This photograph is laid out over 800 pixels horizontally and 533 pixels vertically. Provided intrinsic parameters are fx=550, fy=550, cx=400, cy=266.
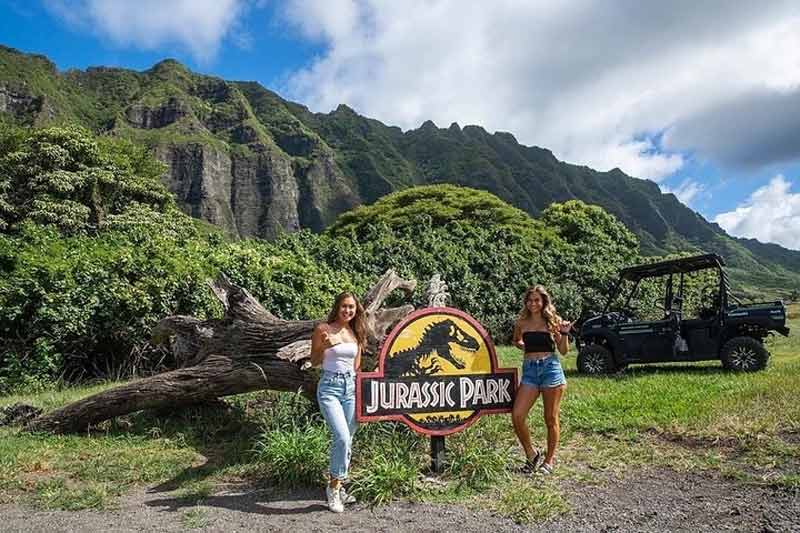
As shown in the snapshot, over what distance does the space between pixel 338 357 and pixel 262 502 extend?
49.2 inches

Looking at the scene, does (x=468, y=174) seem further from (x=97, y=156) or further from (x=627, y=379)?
(x=627, y=379)

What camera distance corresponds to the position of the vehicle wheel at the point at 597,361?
1005 cm

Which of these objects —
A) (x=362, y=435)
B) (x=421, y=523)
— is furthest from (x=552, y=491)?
(x=362, y=435)

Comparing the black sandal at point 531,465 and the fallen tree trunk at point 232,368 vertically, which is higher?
the fallen tree trunk at point 232,368

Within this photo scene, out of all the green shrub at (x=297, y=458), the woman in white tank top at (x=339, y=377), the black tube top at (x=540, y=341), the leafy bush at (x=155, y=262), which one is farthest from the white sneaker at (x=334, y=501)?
the leafy bush at (x=155, y=262)

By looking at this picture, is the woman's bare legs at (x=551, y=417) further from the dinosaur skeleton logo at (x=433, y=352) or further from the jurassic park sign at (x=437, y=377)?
the dinosaur skeleton logo at (x=433, y=352)

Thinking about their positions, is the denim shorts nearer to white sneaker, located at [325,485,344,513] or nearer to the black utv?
white sneaker, located at [325,485,344,513]

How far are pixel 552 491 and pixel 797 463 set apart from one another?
2.17m

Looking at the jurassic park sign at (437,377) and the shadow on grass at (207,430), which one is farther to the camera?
the shadow on grass at (207,430)

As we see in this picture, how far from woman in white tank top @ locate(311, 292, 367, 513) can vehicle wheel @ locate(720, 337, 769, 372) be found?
766cm

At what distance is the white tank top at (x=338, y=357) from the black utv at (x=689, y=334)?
23.3 feet

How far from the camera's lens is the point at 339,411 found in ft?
13.6

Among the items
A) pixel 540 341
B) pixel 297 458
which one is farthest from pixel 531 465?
pixel 297 458

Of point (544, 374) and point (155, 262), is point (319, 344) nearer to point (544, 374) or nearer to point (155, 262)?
point (544, 374)
